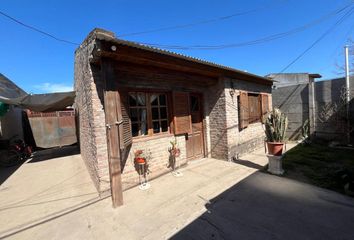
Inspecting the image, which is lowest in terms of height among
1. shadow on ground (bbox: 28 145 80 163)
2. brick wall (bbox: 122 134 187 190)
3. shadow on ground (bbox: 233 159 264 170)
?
shadow on ground (bbox: 28 145 80 163)

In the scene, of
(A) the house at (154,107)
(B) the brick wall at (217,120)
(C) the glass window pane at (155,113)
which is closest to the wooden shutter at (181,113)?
(A) the house at (154,107)

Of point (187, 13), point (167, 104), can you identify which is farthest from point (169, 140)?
point (187, 13)

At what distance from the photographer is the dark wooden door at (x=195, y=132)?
19.8ft

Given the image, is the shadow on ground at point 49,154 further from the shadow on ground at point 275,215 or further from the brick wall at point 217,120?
→ the shadow on ground at point 275,215

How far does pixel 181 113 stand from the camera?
17.5 feet

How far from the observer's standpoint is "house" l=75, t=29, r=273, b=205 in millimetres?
3502

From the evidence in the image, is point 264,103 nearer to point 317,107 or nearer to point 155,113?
point 317,107

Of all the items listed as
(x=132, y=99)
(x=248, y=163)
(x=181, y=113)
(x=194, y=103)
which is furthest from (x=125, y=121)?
(x=248, y=163)

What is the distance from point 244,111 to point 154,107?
3831mm

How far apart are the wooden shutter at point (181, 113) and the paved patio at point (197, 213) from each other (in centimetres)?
157

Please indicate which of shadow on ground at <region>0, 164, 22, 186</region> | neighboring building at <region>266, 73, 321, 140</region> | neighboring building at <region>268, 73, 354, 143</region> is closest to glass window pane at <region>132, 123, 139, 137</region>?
shadow on ground at <region>0, 164, 22, 186</region>

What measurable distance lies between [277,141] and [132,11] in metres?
7.30

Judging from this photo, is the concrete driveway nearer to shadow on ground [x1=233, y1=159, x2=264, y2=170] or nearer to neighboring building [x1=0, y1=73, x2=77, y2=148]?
neighboring building [x1=0, y1=73, x2=77, y2=148]

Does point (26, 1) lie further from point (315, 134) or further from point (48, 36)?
point (315, 134)
